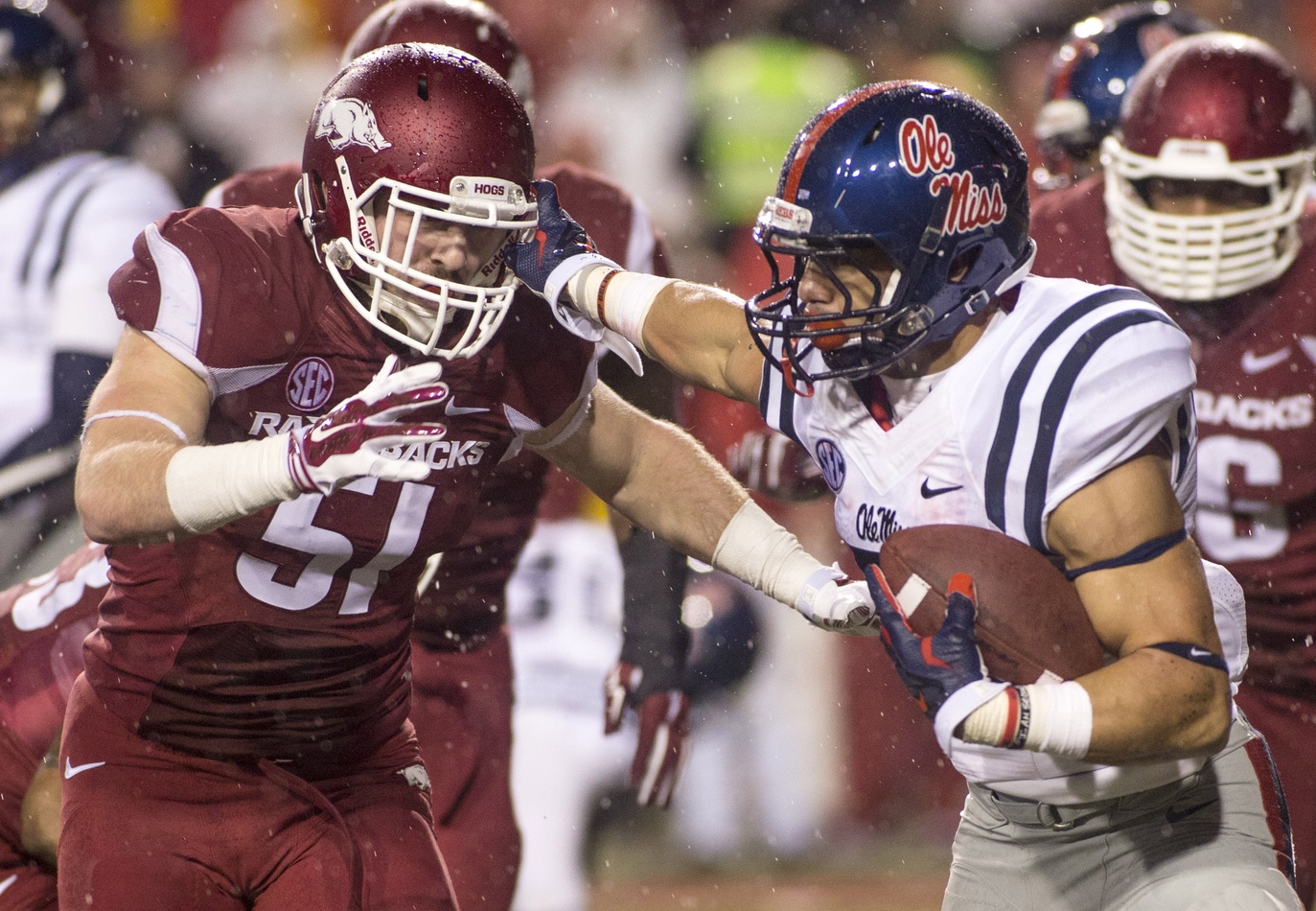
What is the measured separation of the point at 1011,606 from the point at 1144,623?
6.6 inches

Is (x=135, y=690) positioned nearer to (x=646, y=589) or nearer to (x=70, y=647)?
(x=70, y=647)

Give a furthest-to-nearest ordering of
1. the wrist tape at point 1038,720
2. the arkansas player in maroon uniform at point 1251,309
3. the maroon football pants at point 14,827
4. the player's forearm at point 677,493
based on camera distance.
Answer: the arkansas player in maroon uniform at point 1251,309 < the maroon football pants at point 14,827 < the player's forearm at point 677,493 < the wrist tape at point 1038,720

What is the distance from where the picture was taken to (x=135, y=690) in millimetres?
2281

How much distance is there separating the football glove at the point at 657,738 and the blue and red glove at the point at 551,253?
1135 millimetres

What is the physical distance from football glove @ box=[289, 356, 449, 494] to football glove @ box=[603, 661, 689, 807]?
146 centimetres

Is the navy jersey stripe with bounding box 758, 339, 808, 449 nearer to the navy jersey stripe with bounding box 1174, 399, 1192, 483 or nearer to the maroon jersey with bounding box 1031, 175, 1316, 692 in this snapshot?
the navy jersey stripe with bounding box 1174, 399, 1192, 483

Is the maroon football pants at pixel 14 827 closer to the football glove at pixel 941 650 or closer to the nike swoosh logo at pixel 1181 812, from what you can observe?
the football glove at pixel 941 650

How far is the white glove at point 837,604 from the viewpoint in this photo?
237 centimetres

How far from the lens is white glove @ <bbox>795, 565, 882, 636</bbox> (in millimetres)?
2369

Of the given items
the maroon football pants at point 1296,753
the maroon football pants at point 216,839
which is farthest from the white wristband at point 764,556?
the maroon football pants at point 1296,753

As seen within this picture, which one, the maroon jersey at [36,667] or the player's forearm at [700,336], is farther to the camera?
the maroon jersey at [36,667]

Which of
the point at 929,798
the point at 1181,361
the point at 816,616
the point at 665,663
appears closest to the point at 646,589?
the point at 665,663

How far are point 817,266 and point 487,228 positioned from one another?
498 mm

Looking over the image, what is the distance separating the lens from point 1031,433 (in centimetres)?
205
